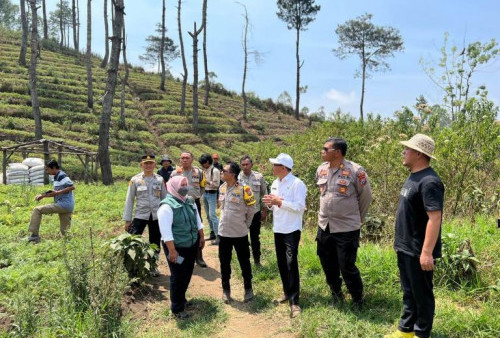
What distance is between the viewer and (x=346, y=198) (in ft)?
12.8

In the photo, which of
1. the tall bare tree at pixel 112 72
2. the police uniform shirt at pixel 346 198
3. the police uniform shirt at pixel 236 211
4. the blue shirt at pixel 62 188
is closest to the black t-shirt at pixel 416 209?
the police uniform shirt at pixel 346 198

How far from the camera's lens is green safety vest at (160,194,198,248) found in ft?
13.7

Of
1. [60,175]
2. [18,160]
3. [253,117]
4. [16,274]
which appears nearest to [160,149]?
A: [18,160]

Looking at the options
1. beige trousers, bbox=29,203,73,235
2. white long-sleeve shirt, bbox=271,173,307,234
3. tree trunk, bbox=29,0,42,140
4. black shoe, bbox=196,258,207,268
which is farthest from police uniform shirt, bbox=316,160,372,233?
tree trunk, bbox=29,0,42,140

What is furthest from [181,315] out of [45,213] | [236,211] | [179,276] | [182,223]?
[45,213]

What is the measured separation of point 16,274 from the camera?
4461mm

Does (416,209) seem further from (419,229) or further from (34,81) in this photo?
(34,81)

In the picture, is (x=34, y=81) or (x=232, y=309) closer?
(x=232, y=309)

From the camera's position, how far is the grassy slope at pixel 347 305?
3.57 metres

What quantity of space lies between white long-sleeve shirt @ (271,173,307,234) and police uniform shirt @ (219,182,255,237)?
0.46 meters

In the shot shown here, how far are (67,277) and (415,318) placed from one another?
3.41 meters

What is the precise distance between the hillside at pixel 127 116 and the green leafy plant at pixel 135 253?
1466cm

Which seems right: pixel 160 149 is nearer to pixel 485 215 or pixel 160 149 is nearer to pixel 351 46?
pixel 485 215

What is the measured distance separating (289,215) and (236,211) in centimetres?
70
